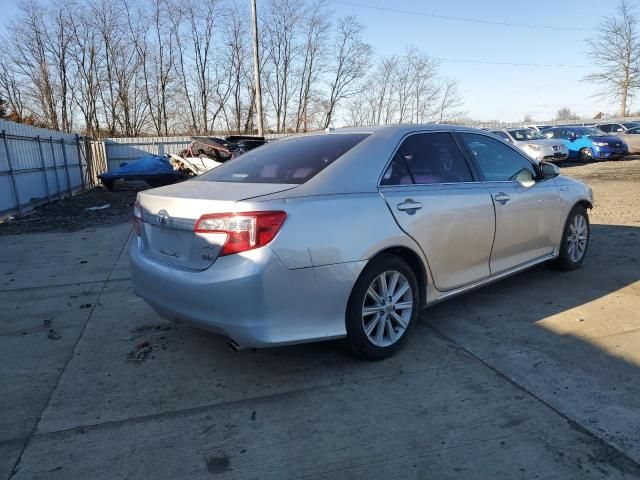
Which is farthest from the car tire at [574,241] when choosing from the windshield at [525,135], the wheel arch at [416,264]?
the windshield at [525,135]

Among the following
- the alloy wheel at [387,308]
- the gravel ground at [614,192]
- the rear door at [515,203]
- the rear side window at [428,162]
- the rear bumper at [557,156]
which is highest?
the rear side window at [428,162]

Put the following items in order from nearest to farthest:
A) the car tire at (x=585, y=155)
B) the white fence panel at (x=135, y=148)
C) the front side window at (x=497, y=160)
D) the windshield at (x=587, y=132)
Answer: the front side window at (x=497, y=160) → the car tire at (x=585, y=155) → the windshield at (x=587, y=132) → the white fence panel at (x=135, y=148)

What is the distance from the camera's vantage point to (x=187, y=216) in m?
3.07

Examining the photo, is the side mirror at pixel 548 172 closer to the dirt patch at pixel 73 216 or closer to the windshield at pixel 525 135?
the dirt patch at pixel 73 216

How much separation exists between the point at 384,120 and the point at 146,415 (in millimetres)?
45217

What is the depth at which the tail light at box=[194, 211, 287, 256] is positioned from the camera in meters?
2.86

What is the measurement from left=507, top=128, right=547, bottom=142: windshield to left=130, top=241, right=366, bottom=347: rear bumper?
20345 millimetres

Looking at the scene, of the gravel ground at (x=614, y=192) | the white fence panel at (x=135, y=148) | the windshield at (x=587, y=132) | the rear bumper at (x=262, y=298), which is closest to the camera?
the rear bumper at (x=262, y=298)

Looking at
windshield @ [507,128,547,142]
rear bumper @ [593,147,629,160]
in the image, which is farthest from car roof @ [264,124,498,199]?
rear bumper @ [593,147,629,160]

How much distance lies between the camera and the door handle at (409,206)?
3492 millimetres

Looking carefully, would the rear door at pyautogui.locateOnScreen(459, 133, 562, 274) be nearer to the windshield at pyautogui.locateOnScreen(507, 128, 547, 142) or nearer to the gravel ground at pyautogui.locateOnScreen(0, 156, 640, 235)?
the gravel ground at pyautogui.locateOnScreen(0, 156, 640, 235)

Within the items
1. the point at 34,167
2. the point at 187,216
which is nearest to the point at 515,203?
the point at 187,216

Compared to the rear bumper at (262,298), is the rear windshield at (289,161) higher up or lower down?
higher up

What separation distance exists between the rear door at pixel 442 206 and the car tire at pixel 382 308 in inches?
10.3
